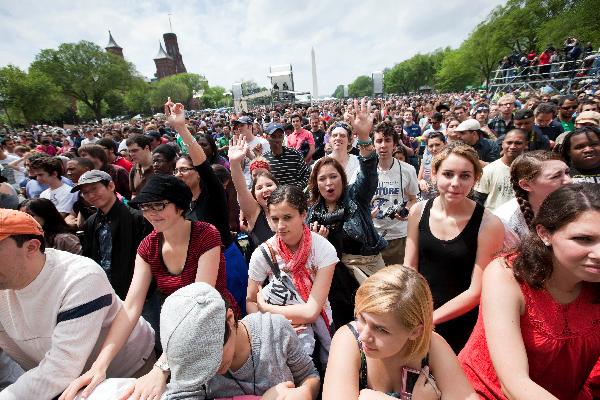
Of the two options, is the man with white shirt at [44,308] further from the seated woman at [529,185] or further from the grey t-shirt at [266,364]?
the seated woman at [529,185]

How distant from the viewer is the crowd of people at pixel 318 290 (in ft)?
4.23

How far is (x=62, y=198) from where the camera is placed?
400cm

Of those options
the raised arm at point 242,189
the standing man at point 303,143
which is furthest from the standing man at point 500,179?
the standing man at point 303,143

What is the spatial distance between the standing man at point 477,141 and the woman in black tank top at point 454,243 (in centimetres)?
290

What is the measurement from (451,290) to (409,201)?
1.95m

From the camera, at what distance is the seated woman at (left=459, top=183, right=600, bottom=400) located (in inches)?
52.2

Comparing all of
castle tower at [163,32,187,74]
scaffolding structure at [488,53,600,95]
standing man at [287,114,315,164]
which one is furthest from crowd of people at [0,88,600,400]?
castle tower at [163,32,187,74]

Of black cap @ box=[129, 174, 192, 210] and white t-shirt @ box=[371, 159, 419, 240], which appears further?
white t-shirt @ box=[371, 159, 419, 240]

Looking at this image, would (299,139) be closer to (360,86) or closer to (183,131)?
(183,131)

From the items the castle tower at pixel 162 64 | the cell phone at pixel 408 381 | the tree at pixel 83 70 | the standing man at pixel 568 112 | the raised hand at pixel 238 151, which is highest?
the castle tower at pixel 162 64

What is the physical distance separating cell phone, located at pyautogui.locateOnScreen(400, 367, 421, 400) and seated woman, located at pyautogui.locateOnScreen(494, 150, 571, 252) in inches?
49.5

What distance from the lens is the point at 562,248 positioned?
4.36 ft

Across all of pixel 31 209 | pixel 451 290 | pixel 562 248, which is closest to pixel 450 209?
pixel 451 290

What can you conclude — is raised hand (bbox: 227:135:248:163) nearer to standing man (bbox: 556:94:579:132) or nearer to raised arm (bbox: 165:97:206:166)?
raised arm (bbox: 165:97:206:166)
